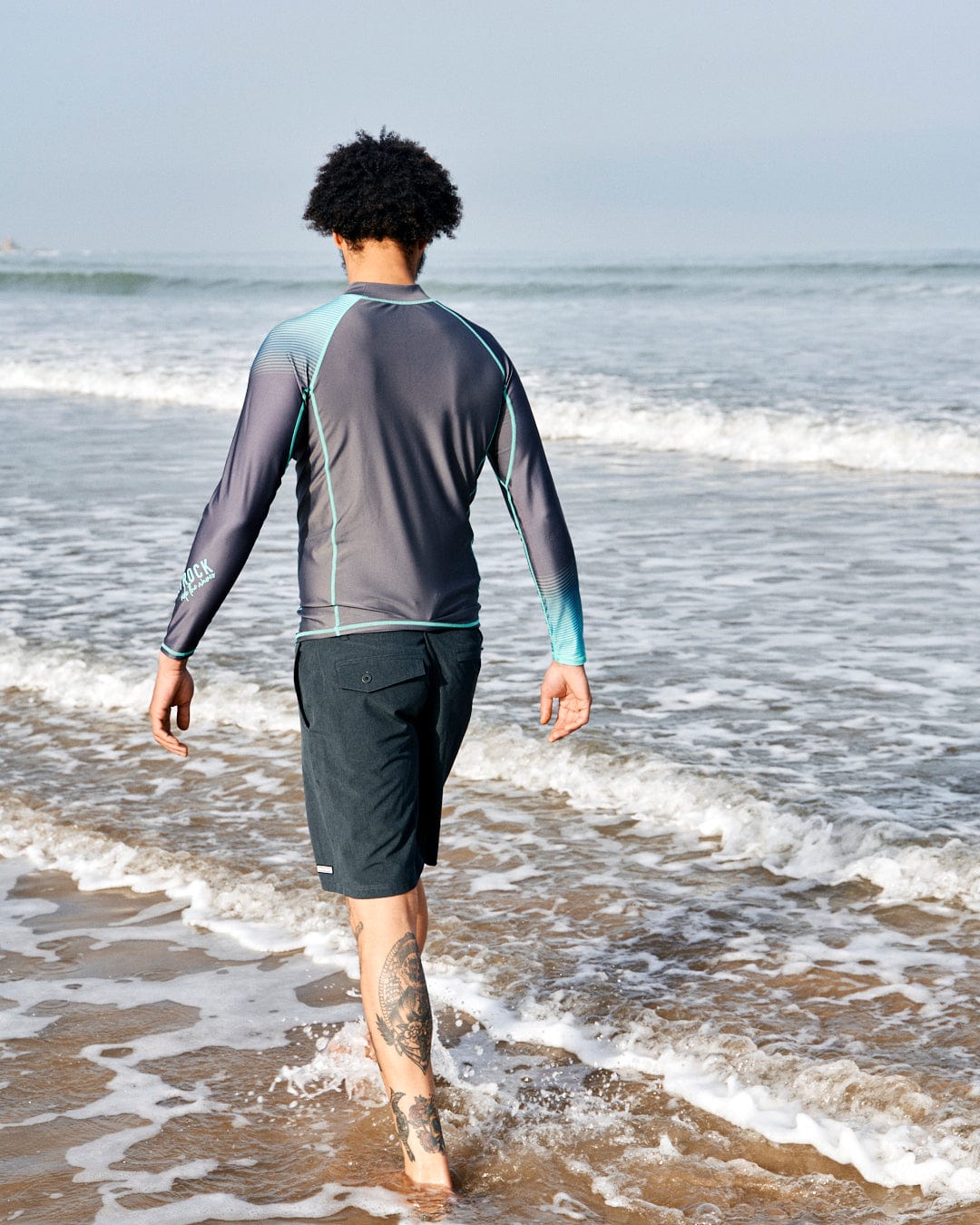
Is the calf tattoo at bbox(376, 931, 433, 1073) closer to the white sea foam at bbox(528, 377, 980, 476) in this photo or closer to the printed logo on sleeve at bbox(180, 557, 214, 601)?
the printed logo on sleeve at bbox(180, 557, 214, 601)

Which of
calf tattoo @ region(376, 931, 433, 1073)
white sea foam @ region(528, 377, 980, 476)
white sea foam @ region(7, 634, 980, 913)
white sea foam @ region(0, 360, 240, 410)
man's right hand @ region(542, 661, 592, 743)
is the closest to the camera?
calf tattoo @ region(376, 931, 433, 1073)

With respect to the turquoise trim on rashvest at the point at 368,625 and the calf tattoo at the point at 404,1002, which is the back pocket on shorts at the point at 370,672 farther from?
the calf tattoo at the point at 404,1002

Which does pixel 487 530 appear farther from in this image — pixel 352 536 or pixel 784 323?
pixel 784 323

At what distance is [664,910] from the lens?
175 inches

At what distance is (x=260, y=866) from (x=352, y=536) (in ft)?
7.92

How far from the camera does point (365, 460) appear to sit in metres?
2.69

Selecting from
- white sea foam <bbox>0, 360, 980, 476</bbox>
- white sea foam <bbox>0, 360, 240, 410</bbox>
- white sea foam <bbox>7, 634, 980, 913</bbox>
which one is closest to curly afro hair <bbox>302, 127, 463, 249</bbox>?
white sea foam <bbox>7, 634, 980, 913</bbox>

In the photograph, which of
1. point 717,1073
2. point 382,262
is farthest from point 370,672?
point 717,1073

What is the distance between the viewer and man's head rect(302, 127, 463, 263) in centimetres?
274

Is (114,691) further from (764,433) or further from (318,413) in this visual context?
(764,433)

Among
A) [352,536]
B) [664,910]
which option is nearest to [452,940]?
[664,910]

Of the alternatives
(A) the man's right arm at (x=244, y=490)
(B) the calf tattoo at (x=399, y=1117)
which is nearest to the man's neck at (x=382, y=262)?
(A) the man's right arm at (x=244, y=490)

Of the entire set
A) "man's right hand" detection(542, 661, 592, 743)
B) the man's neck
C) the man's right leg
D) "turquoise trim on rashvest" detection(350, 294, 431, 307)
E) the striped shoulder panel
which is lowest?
the man's right leg

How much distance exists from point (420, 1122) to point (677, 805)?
2.55m
